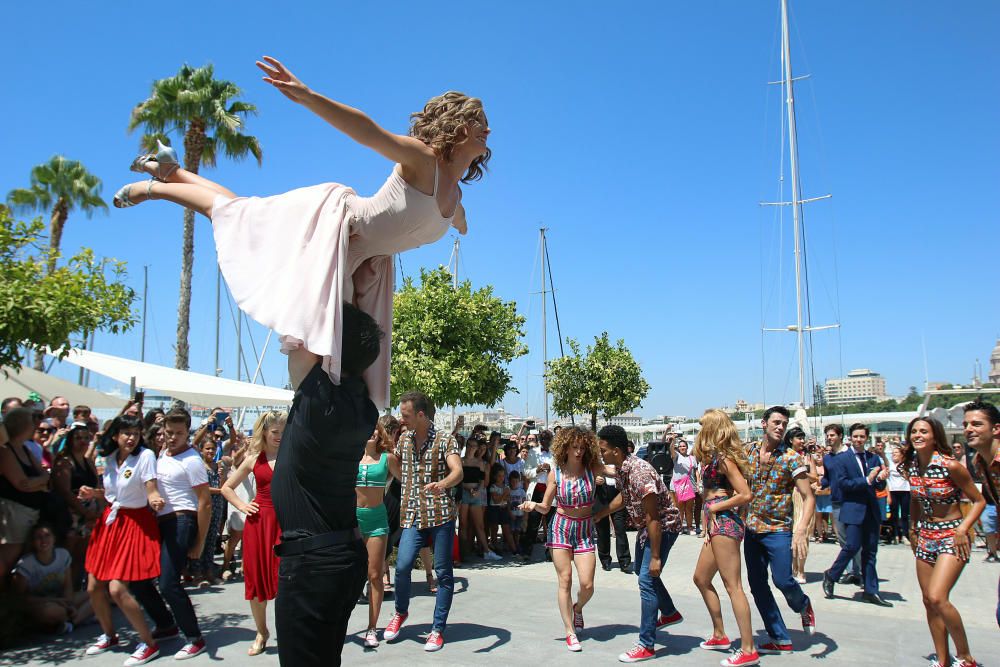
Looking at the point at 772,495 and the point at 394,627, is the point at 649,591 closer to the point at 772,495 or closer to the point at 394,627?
the point at 772,495

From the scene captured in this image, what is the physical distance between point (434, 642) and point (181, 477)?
279 cm

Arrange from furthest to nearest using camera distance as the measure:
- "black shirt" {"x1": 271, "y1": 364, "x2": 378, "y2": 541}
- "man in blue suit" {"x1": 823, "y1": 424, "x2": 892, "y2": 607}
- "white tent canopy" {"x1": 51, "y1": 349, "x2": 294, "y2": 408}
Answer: "white tent canopy" {"x1": 51, "y1": 349, "x2": 294, "y2": 408}, "man in blue suit" {"x1": 823, "y1": 424, "x2": 892, "y2": 607}, "black shirt" {"x1": 271, "y1": 364, "x2": 378, "y2": 541}

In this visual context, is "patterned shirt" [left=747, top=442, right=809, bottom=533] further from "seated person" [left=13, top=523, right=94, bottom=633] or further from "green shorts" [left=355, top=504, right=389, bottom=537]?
"seated person" [left=13, top=523, right=94, bottom=633]

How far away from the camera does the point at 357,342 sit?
80.4 inches

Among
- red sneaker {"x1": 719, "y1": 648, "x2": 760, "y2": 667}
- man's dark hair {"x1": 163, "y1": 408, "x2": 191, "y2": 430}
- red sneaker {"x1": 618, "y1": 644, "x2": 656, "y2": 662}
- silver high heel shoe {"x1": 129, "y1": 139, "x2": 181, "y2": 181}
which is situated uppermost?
silver high heel shoe {"x1": 129, "y1": 139, "x2": 181, "y2": 181}

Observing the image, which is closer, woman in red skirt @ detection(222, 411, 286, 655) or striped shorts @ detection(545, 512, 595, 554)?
woman in red skirt @ detection(222, 411, 286, 655)

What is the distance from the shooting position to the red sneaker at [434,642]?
6.44 m

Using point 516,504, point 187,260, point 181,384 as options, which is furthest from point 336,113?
point 187,260

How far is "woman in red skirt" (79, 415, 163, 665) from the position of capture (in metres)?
6.00

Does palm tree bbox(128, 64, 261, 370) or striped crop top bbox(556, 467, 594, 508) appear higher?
palm tree bbox(128, 64, 261, 370)

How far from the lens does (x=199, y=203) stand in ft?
6.84

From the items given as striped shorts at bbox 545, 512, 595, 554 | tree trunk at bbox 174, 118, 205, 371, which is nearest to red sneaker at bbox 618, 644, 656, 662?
striped shorts at bbox 545, 512, 595, 554

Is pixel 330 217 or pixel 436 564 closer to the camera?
pixel 330 217

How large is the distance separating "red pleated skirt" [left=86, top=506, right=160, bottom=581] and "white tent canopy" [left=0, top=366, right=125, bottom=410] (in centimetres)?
817
